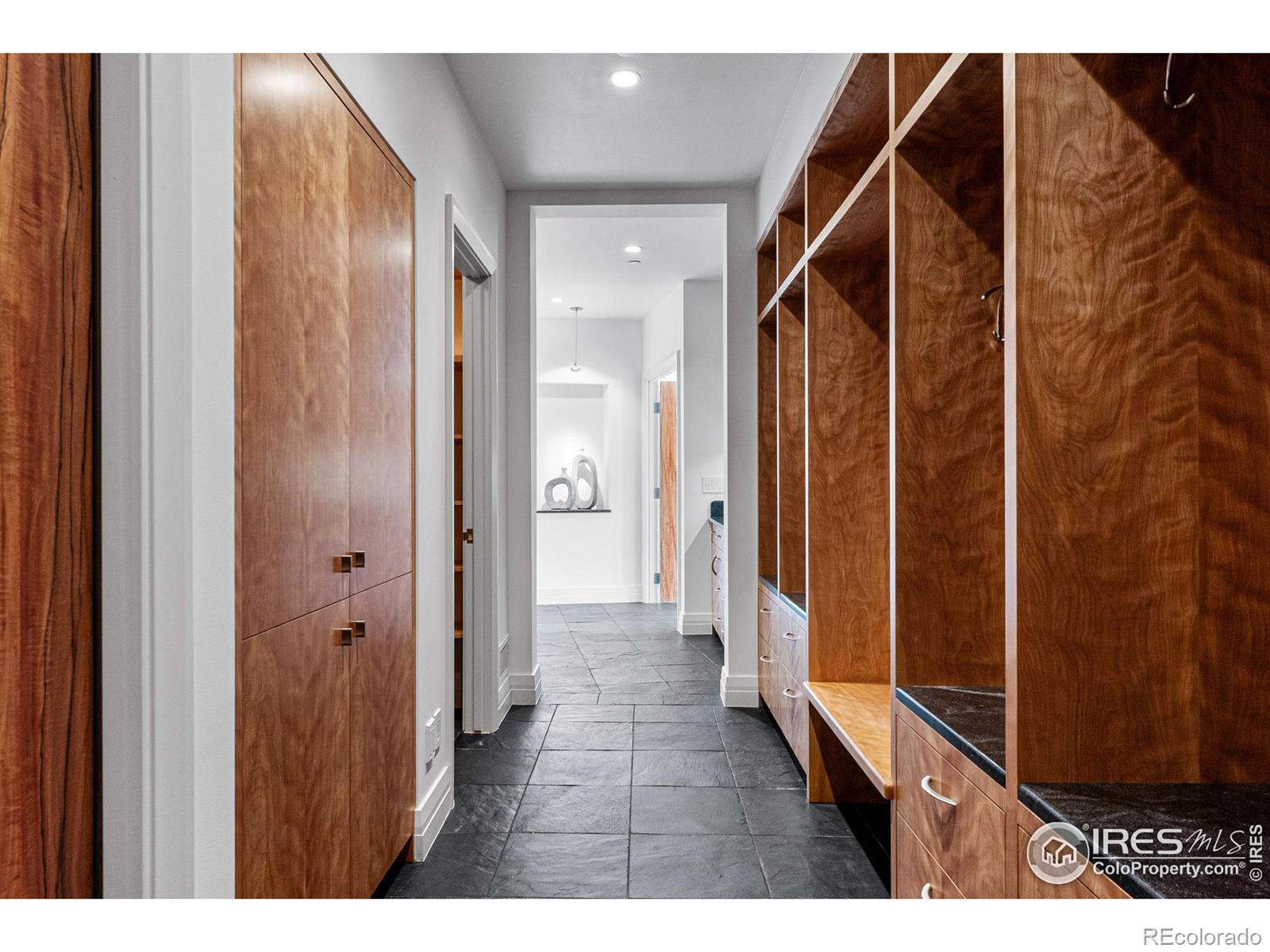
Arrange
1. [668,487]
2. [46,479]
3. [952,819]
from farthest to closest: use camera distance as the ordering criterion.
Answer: [668,487]
[952,819]
[46,479]

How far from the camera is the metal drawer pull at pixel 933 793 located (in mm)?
1399

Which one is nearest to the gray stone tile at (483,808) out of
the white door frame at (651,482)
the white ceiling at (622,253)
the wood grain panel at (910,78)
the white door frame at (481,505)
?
the white door frame at (481,505)

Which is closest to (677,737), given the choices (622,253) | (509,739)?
(509,739)

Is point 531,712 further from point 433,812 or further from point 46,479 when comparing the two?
point 46,479

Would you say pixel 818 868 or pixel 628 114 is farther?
pixel 628 114

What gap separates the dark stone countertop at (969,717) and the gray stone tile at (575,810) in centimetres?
122

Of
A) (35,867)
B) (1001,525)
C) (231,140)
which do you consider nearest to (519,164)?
(231,140)

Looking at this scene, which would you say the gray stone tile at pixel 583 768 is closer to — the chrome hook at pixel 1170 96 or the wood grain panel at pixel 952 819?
the wood grain panel at pixel 952 819

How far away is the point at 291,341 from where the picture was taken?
1460 mm

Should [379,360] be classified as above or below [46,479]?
above

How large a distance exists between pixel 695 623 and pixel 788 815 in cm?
316

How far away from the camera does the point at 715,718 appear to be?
11.8 feet

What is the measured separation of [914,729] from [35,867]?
59.1 inches

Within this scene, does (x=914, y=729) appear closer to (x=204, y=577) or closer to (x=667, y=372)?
(x=204, y=577)
